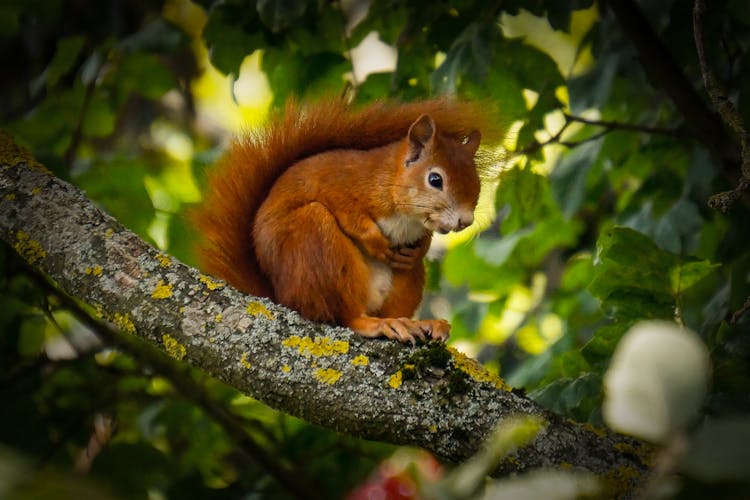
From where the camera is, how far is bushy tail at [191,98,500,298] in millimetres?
1820

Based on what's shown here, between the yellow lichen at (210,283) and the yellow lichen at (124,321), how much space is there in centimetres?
13

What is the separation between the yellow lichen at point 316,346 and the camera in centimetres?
135

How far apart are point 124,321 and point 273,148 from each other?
65cm

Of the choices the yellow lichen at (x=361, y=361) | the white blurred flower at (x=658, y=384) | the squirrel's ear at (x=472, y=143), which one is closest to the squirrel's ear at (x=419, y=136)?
the squirrel's ear at (x=472, y=143)

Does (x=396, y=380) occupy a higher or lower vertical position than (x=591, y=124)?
lower

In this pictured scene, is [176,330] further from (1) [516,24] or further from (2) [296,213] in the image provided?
(1) [516,24]

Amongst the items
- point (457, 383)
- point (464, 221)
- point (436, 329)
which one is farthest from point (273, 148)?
point (457, 383)

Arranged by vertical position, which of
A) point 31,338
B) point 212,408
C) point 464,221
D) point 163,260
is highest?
point 464,221

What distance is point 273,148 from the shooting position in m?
1.92

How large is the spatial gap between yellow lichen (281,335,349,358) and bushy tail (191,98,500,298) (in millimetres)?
445

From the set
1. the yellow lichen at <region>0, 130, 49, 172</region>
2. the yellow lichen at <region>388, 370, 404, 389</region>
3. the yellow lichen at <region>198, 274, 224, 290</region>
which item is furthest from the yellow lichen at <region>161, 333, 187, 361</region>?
the yellow lichen at <region>0, 130, 49, 172</region>

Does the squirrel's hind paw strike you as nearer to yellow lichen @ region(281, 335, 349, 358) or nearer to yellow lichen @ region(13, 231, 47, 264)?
yellow lichen @ region(281, 335, 349, 358)

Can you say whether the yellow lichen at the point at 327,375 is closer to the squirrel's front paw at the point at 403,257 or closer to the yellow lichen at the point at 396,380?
the yellow lichen at the point at 396,380

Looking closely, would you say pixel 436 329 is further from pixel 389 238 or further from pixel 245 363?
pixel 245 363
